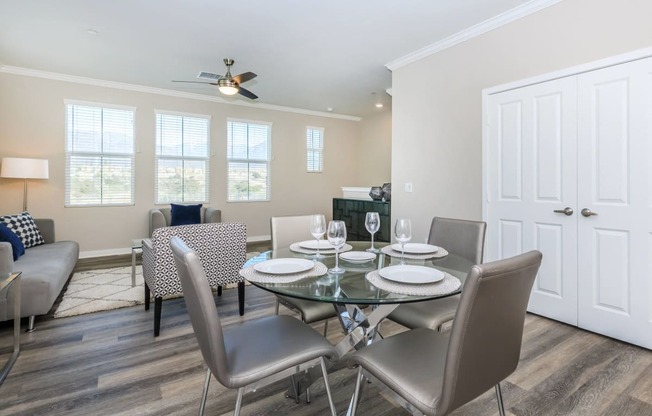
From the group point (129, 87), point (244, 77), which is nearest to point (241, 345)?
point (244, 77)

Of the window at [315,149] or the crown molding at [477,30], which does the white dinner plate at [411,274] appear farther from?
the window at [315,149]

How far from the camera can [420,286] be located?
1.38 meters

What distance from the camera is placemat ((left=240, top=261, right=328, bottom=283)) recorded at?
1470 mm

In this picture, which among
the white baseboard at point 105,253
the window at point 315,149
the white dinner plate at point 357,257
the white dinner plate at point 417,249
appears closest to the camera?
the white dinner plate at point 357,257

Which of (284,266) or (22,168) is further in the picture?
(22,168)

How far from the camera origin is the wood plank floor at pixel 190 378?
1.69 metres

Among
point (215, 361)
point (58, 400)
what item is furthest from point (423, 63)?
point (58, 400)

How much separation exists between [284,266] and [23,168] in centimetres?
468

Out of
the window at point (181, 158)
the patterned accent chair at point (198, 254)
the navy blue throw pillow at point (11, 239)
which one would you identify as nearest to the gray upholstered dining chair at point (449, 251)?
the patterned accent chair at point (198, 254)

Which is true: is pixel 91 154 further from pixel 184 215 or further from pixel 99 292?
pixel 99 292

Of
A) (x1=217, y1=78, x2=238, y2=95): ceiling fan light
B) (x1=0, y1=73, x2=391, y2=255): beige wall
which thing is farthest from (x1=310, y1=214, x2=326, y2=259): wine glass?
(x1=0, y1=73, x2=391, y2=255): beige wall

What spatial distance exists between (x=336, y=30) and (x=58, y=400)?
365 centimetres

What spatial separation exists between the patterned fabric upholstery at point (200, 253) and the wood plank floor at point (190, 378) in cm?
40

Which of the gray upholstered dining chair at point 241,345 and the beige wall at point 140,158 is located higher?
the beige wall at point 140,158
